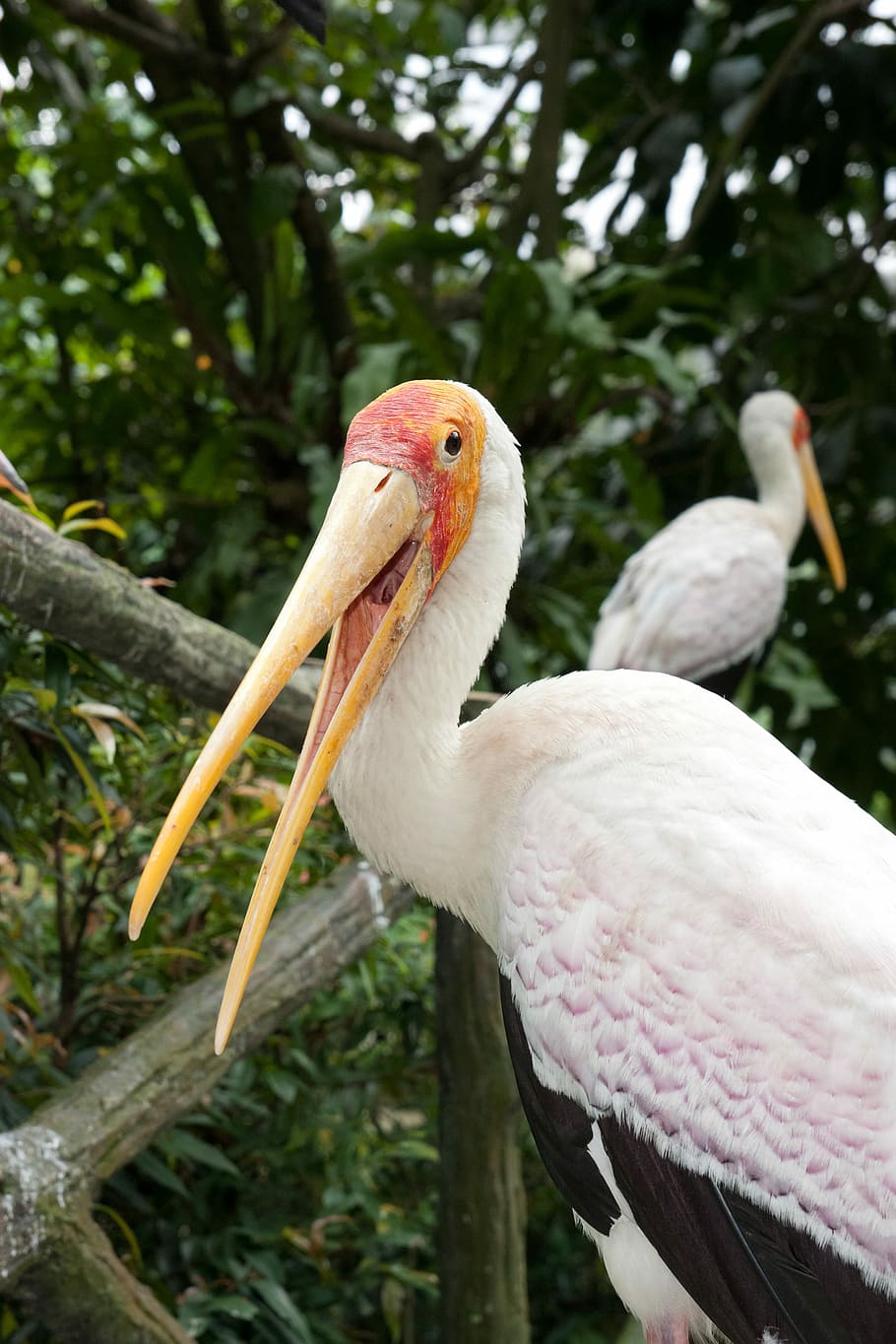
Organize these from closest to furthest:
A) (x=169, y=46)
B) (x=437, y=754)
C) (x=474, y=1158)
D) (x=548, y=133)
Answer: (x=437, y=754) < (x=474, y=1158) < (x=169, y=46) < (x=548, y=133)

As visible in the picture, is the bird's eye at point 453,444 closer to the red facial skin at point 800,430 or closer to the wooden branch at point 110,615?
the wooden branch at point 110,615

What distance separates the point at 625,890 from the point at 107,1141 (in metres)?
0.75

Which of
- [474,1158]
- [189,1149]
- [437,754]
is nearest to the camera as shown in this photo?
[437,754]

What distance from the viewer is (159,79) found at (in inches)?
144

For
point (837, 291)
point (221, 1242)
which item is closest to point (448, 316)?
point (837, 291)

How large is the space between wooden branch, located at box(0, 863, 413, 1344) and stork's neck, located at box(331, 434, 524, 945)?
437 mm

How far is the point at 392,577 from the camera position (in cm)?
147

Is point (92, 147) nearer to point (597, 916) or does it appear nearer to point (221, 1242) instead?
point (221, 1242)

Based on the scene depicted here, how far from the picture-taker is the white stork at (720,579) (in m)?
3.50

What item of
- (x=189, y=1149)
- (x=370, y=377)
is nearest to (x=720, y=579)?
(x=370, y=377)

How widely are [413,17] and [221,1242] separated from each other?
3.13 metres

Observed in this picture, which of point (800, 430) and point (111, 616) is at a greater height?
point (800, 430)

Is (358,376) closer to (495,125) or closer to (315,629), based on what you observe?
(495,125)

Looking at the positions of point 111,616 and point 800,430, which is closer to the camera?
point 111,616
